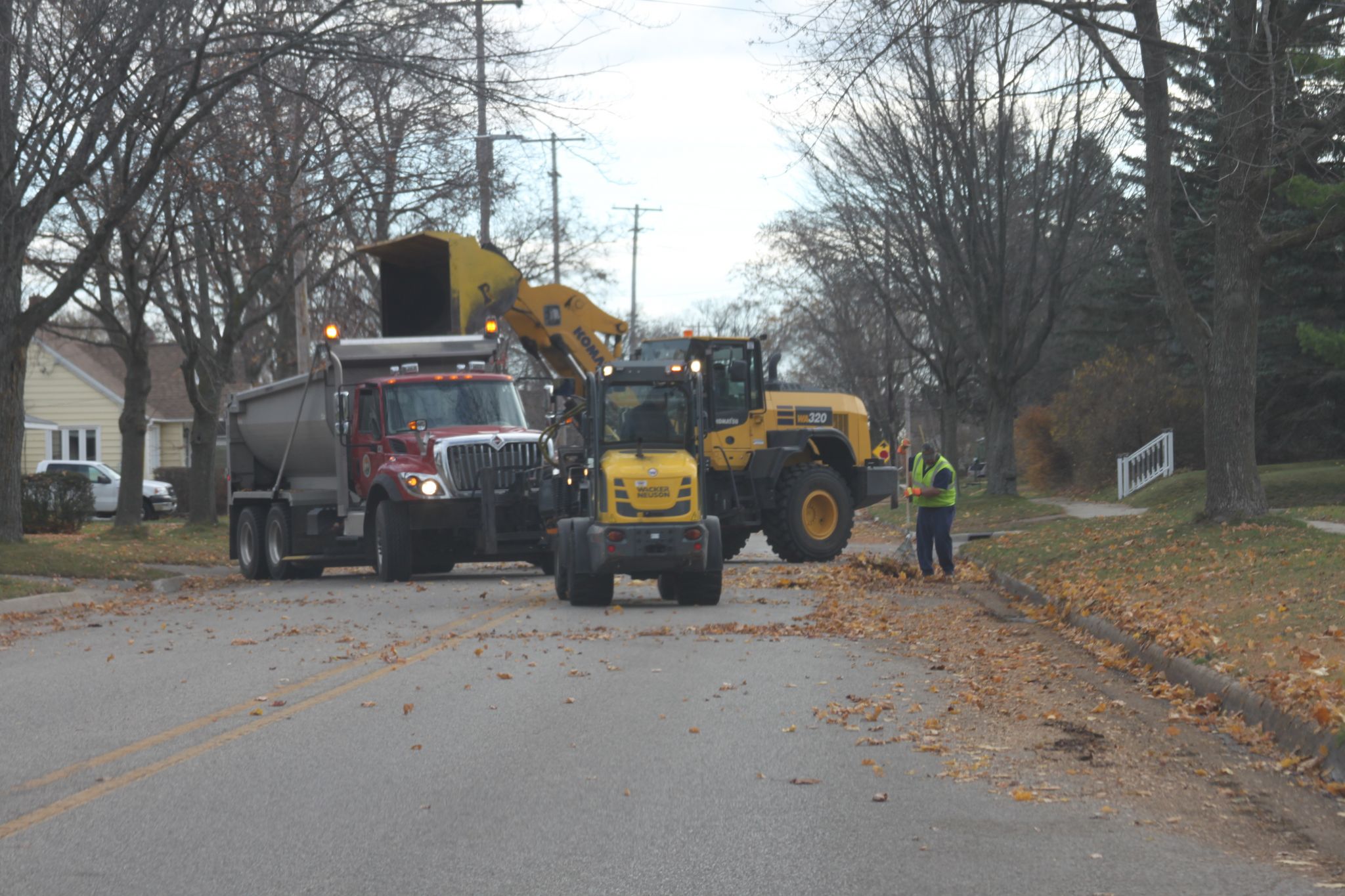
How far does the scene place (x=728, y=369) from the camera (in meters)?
21.2

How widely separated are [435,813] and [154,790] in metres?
1.51

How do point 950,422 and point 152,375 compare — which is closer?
point 950,422

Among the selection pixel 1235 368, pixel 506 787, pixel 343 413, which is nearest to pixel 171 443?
pixel 343 413

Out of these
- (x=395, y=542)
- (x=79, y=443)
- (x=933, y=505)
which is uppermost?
(x=79, y=443)

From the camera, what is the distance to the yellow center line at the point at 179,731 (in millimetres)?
7602

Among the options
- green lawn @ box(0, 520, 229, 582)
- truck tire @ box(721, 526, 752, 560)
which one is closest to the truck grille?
truck tire @ box(721, 526, 752, 560)

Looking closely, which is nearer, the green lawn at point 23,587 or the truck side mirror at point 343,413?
the green lawn at point 23,587

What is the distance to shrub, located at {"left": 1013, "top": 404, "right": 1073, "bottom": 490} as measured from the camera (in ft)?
155

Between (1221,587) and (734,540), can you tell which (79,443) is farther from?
(1221,587)

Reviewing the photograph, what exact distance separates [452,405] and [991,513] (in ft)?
58.9

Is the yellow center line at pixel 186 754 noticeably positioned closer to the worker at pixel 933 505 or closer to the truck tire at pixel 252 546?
the worker at pixel 933 505

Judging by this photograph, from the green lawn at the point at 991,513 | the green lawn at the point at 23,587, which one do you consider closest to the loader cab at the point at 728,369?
the green lawn at the point at 23,587

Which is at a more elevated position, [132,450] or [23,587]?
[132,450]

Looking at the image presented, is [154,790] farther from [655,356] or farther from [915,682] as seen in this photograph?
[655,356]
